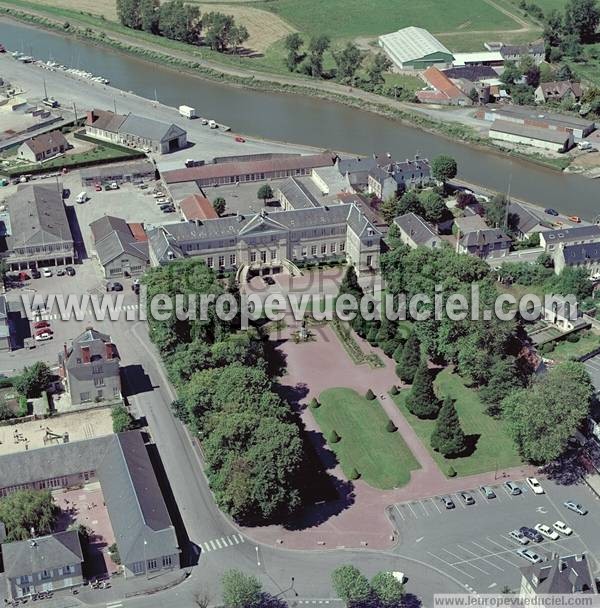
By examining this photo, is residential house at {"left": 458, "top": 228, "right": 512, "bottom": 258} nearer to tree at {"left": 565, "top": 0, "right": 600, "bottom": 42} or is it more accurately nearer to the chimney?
the chimney

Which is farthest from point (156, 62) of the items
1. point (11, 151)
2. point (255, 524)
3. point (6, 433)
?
point (255, 524)

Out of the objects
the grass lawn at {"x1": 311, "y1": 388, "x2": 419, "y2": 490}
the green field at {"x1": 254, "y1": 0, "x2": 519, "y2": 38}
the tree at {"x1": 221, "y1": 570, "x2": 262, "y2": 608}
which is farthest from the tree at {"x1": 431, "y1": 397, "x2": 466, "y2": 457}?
the green field at {"x1": 254, "y1": 0, "x2": 519, "y2": 38}

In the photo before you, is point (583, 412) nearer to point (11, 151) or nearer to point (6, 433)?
point (6, 433)

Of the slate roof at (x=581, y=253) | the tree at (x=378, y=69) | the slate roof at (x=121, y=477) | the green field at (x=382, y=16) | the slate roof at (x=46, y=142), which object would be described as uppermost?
the green field at (x=382, y=16)

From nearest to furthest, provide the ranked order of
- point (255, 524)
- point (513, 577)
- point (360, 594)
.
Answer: point (360, 594), point (513, 577), point (255, 524)

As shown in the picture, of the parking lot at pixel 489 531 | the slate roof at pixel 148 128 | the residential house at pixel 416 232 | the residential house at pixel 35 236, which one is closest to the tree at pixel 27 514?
the parking lot at pixel 489 531

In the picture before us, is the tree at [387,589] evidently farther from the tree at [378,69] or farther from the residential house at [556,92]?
the tree at [378,69]
